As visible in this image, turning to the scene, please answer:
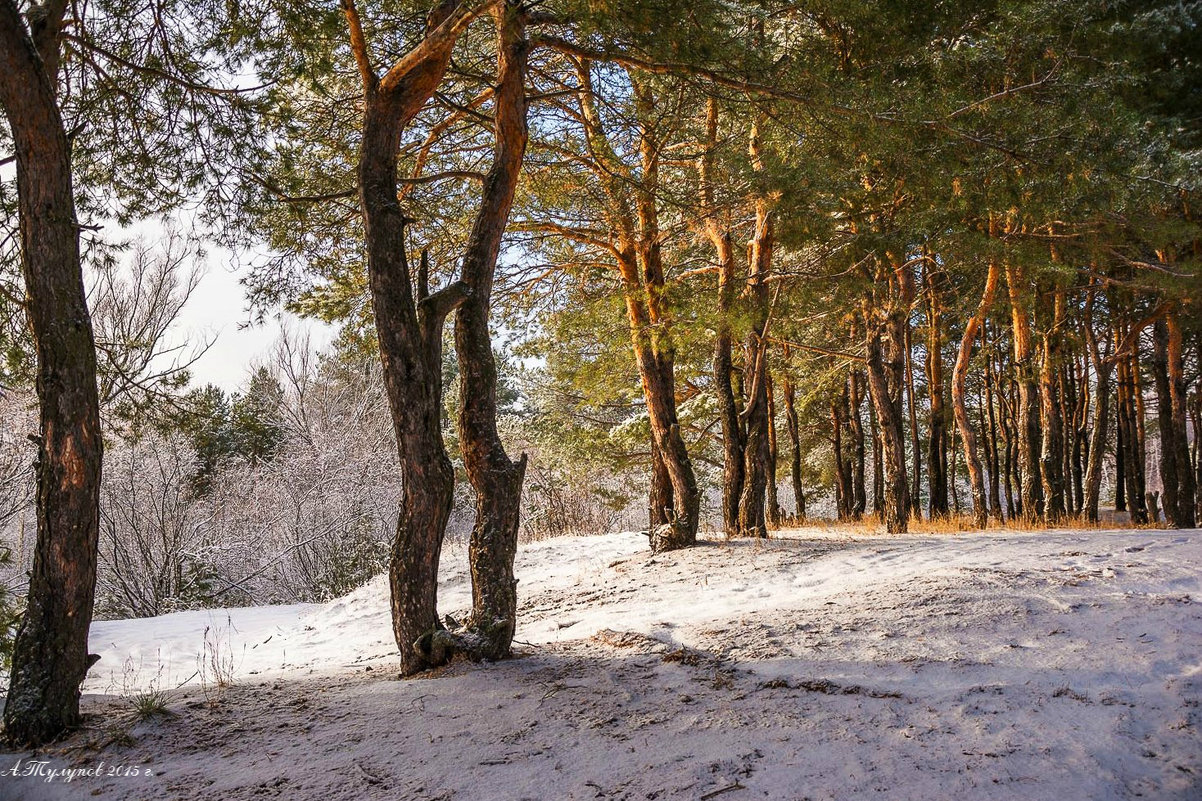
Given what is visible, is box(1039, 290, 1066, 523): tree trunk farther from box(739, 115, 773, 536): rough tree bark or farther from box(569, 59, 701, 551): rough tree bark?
box(569, 59, 701, 551): rough tree bark

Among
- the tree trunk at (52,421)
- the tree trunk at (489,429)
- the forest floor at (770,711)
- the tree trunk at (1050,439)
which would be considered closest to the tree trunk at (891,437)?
the tree trunk at (1050,439)

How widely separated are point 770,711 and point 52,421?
4.01m

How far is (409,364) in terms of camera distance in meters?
5.08

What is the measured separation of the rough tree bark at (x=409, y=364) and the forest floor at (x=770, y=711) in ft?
1.70

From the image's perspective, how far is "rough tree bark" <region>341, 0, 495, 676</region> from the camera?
16.6ft

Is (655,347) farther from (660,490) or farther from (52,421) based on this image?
(52,421)

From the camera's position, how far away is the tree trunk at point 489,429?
17.1ft

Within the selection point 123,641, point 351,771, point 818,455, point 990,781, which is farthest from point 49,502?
point 818,455

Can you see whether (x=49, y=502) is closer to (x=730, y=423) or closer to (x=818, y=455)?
(x=730, y=423)

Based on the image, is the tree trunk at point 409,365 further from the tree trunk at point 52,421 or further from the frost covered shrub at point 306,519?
the frost covered shrub at point 306,519

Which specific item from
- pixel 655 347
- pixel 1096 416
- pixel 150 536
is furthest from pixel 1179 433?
pixel 150 536

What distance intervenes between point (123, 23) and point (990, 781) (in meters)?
7.61

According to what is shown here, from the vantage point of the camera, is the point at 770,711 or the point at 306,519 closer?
the point at 770,711

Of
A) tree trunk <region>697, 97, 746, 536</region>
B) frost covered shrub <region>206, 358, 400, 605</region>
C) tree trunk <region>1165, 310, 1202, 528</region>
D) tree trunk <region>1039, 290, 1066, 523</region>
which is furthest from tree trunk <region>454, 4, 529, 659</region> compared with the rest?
tree trunk <region>1165, 310, 1202, 528</region>
